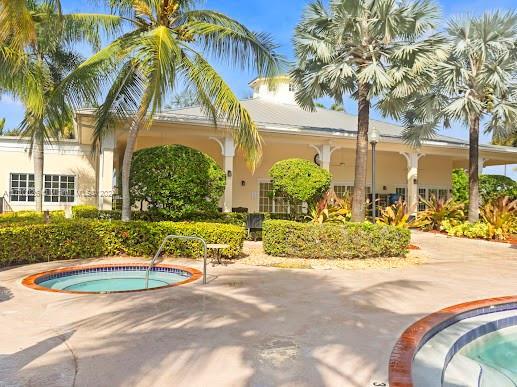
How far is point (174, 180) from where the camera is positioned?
11586 millimetres

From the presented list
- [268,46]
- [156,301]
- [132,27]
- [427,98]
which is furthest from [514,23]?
[156,301]

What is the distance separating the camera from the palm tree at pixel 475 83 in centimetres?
1560

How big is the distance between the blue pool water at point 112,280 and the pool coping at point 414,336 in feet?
15.7

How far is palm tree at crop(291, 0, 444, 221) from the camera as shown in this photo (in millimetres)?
12820

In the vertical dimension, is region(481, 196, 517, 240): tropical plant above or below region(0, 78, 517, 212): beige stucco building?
below

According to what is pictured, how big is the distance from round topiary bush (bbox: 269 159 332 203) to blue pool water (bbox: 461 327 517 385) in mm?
7828

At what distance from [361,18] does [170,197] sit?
7.69 meters

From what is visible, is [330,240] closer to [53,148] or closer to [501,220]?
[501,220]

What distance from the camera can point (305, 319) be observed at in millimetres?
5652

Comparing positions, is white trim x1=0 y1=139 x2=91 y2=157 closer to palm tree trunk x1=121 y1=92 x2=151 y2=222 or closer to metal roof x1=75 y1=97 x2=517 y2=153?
metal roof x1=75 y1=97 x2=517 y2=153

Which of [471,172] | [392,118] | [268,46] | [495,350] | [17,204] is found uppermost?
[268,46]

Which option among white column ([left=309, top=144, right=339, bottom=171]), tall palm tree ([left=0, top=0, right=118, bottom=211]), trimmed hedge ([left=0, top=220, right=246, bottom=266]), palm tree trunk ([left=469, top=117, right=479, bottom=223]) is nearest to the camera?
tall palm tree ([left=0, top=0, right=118, bottom=211])

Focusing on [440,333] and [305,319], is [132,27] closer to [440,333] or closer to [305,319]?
[305,319]

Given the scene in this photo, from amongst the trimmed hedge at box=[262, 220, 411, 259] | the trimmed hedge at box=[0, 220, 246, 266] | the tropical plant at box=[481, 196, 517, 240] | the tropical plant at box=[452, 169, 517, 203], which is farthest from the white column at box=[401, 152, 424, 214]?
the trimmed hedge at box=[0, 220, 246, 266]
